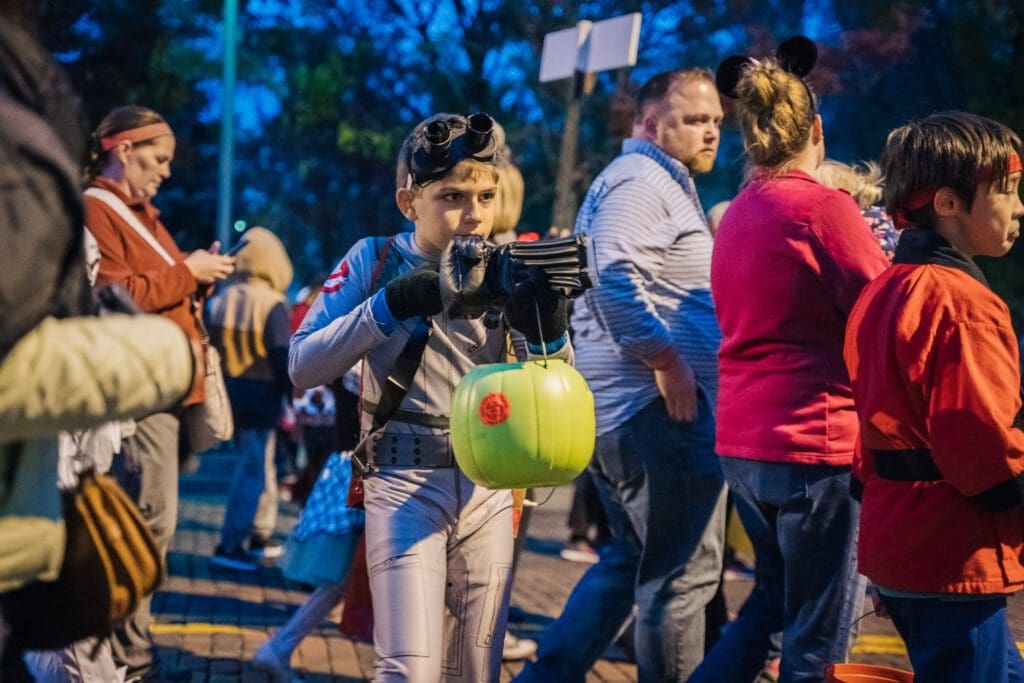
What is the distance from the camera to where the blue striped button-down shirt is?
451 centimetres

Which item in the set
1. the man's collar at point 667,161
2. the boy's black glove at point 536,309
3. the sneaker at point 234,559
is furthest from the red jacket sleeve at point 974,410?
the sneaker at point 234,559

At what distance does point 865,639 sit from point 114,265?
377 centimetres

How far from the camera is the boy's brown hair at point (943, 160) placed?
3303 mm

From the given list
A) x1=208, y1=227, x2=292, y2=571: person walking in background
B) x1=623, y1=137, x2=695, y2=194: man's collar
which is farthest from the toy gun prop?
x1=208, y1=227, x2=292, y2=571: person walking in background

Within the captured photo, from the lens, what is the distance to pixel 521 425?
118 inches

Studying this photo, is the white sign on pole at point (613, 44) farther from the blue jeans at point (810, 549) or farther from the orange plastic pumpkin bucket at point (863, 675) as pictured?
the orange plastic pumpkin bucket at point (863, 675)

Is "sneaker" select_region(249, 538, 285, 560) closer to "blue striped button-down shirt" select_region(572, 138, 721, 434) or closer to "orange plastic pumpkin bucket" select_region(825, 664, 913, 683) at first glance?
"blue striped button-down shirt" select_region(572, 138, 721, 434)

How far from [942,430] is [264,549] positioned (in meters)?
6.73

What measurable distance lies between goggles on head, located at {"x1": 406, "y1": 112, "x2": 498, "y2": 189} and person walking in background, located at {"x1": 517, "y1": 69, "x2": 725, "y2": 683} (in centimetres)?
115

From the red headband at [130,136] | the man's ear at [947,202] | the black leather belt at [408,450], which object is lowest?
the black leather belt at [408,450]

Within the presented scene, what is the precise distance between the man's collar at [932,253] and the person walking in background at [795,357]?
1.43 ft

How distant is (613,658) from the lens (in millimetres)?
5977

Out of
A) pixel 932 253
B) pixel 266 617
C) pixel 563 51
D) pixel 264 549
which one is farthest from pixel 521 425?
pixel 264 549

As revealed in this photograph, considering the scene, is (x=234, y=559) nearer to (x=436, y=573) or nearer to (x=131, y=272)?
(x=131, y=272)
